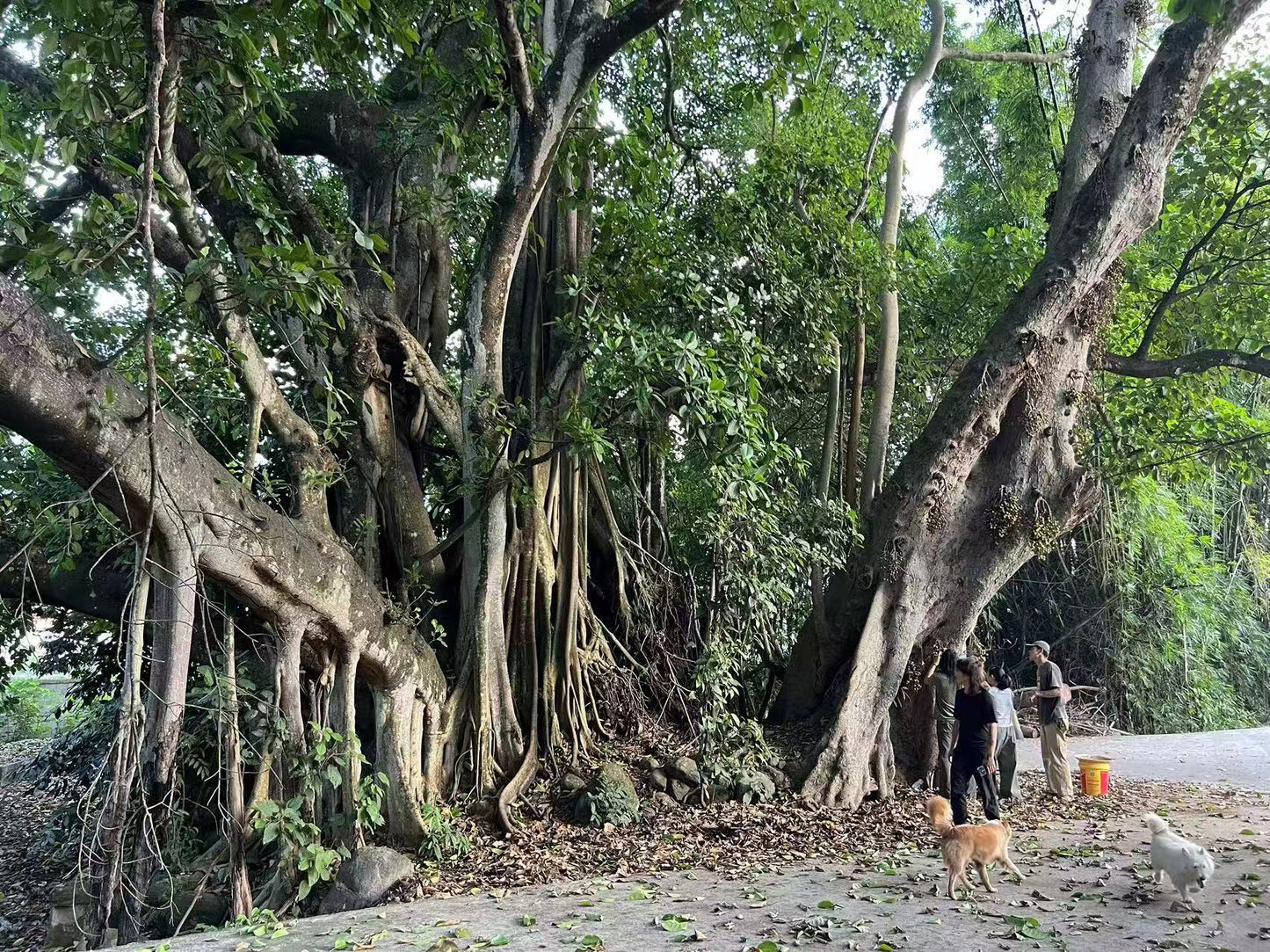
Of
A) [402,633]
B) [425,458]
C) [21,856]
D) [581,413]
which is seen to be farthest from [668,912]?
[21,856]

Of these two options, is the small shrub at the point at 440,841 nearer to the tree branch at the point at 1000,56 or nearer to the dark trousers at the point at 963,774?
the dark trousers at the point at 963,774

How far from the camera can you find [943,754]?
752 centimetres

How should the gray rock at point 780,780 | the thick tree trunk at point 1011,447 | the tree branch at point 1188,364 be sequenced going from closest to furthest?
1. the gray rock at point 780,780
2. the thick tree trunk at point 1011,447
3. the tree branch at point 1188,364

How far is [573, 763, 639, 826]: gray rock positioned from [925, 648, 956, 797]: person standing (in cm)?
278

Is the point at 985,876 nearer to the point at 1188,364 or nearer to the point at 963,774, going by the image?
the point at 963,774

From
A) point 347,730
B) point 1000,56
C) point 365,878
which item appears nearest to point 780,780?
point 365,878

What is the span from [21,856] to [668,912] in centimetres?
633

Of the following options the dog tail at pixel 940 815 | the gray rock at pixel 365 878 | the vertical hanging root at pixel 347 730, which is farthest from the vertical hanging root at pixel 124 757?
the dog tail at pixel 940 815

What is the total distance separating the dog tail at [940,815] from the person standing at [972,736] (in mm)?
961

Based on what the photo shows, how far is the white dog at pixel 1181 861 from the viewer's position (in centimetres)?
421

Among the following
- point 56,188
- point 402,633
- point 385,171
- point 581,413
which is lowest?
point 402,633

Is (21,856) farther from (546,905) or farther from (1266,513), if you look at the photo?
(1266,513)

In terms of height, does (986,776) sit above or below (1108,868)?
above

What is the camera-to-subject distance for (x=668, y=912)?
450cm
